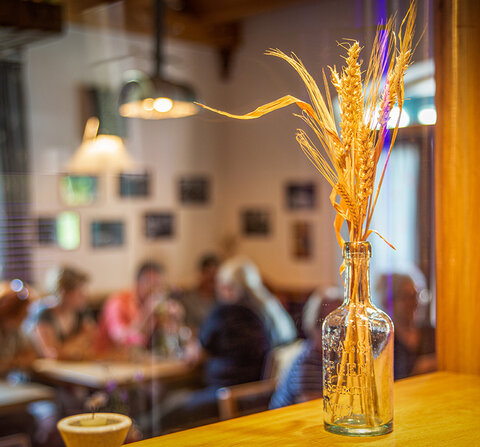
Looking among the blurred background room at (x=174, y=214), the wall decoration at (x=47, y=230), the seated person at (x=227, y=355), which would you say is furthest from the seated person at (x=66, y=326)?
the seated person at (x=227, y=355)

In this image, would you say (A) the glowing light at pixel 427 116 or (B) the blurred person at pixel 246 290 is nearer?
(A) the glowing light at pixel 427 116

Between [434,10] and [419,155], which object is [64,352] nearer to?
[419,155]

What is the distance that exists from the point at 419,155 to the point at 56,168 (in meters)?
3.97

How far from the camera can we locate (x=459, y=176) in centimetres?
145

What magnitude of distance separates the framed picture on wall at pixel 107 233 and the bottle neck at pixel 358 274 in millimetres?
4954

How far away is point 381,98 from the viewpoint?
1.08 meters

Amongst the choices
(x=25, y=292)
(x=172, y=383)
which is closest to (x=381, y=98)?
(x=25, y=292)

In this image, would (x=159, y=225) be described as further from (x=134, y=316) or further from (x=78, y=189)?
(x=134, y=316)

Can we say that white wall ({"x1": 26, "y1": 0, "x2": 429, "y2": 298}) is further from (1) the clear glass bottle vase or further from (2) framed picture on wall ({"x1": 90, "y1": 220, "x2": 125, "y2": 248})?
(1) the clear glass bottle vase

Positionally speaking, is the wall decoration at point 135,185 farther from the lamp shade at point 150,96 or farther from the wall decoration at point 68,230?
the lamp shade at point 150,96

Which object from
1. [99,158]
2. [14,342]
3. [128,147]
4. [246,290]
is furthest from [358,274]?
[128,147]

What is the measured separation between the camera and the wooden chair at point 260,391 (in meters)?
2.84

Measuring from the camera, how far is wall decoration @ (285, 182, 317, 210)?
6387 mm

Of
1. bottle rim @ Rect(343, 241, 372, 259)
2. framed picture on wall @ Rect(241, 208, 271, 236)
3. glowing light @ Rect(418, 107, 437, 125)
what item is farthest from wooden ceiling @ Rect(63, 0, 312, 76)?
bottle rim @ Rect(343, 241, 372, 259)
